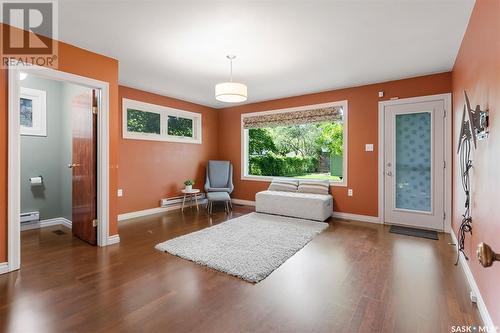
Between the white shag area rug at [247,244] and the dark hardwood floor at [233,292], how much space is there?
0.12 meters

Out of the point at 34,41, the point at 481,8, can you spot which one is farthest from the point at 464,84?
the point at 34,41

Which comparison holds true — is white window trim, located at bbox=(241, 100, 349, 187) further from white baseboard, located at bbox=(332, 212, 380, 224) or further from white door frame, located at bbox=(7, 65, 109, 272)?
white door frame, located at bbox=(7, 65, 109, 272)

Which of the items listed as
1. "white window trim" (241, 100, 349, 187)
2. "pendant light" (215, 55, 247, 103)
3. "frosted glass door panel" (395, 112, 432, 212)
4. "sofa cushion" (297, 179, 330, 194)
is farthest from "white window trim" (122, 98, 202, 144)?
"frosted glass door panel" (395, 112, 432, 212)

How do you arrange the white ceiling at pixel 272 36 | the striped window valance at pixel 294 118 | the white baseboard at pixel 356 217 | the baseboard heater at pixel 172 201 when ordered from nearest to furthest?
the white ceiling at pixel 272 36 < the white baseboard at pixel 356 217 < the striped window valance at pixel 294 118 < the baseboard heater at pixel 172 201

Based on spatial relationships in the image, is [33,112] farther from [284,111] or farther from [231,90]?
[284,111]

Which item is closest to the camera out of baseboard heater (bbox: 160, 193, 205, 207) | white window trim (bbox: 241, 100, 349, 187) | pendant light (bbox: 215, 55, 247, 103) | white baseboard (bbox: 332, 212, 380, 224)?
pendant light (bbox: 215, 55, 247, 103)

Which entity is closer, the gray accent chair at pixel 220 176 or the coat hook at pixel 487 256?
the coat hook at pixel 487 256

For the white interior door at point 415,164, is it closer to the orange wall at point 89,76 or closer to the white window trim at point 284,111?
the white window trim at point 284,111

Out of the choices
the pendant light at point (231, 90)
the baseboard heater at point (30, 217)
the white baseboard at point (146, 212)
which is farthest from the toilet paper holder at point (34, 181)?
the pendant light at point (231, 90)

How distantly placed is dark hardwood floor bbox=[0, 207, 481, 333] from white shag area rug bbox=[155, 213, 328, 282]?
117mm

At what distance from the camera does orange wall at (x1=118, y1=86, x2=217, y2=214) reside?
178 inches

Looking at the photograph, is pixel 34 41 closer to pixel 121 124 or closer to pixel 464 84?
pixel 121 124

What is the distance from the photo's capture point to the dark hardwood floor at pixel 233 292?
1.67 metres

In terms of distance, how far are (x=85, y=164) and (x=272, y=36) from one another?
291cm
